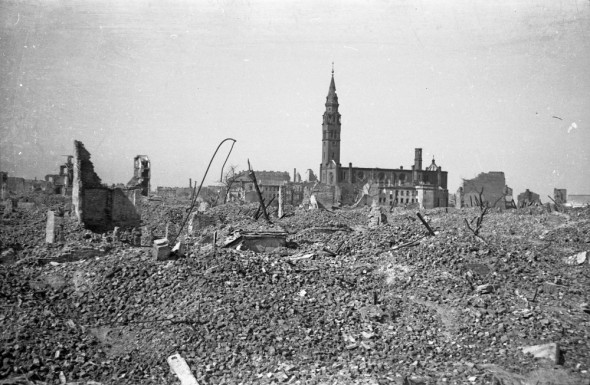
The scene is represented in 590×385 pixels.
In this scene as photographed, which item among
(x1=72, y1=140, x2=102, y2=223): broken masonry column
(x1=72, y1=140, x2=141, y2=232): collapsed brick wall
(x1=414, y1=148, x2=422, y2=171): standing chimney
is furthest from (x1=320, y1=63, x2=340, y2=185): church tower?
(x1=72, y1=140, x2=102, y2=223): broken masonry column

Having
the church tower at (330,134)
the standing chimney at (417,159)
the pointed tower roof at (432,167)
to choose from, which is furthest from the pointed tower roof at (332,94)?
the pointed tower roof at (432,167)

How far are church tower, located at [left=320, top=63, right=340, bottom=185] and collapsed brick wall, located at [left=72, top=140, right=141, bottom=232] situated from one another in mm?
53841

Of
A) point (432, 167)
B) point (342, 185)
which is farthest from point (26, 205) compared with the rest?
point (432, 167)

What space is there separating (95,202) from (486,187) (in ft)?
105

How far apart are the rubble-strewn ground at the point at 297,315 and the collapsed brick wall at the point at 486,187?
27654 millimetres

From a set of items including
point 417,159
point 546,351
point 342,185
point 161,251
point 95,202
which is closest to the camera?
point 546,351

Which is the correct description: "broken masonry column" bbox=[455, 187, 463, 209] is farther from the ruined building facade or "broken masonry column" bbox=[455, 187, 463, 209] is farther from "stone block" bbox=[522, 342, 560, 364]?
"stone block" bbox=[522, 342, 560, 364]

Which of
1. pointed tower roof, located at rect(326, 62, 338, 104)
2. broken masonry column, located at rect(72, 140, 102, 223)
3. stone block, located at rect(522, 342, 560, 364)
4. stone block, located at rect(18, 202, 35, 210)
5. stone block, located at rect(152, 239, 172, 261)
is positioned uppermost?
pointed tower roof, located at rect(326, 62, 338, 104)

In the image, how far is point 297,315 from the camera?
26.8ft

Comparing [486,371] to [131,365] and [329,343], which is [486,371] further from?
[131,365]

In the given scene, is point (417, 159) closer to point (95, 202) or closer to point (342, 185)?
point (342, 185)

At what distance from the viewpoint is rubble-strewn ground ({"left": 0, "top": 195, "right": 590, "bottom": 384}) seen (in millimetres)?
6676

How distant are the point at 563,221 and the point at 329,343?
18207 millimetres

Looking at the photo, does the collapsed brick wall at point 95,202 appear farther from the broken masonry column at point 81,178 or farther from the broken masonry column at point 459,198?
the broken masonry column at point 459,198
